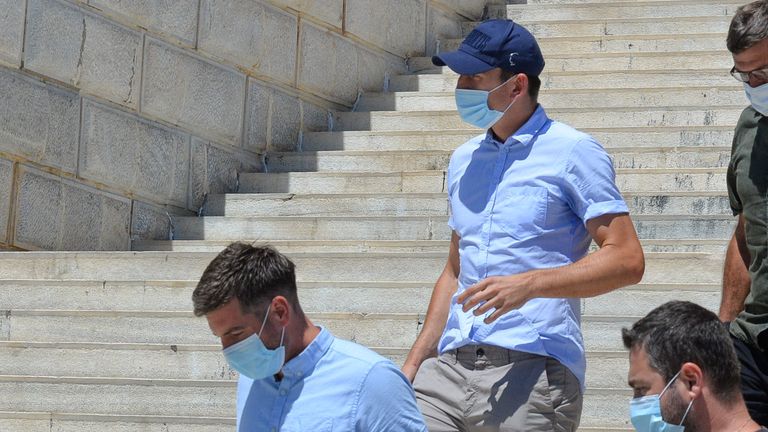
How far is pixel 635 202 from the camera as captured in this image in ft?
27.3

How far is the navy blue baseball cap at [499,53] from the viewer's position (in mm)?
4375

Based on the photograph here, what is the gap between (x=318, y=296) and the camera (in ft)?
23.9

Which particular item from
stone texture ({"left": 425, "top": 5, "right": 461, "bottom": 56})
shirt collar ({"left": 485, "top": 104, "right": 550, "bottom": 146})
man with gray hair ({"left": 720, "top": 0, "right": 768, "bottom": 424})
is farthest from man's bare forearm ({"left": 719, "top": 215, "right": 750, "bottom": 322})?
stone texture ({"left": 425, "top": 5, "right": 461, "bottom": 56})

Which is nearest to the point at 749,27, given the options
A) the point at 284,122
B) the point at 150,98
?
the point at 150,98

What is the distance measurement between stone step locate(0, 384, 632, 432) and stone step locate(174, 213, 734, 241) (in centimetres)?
190

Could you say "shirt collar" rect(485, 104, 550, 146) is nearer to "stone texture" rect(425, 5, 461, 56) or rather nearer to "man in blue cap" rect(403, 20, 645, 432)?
"man in blue cap" rect(403, 20, 645, 432)

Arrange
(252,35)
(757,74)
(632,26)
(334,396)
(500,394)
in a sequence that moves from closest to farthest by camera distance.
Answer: (334,396), (500,394), (757,74), (252,35), (632,26)

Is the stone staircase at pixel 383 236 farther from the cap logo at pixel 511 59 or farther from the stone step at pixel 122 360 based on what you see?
the cap logo at pixel 511 59

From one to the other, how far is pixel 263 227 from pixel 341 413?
18.0 feet

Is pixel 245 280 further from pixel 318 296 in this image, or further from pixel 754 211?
pixel 318 296

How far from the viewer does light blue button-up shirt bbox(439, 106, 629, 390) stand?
4172 mm

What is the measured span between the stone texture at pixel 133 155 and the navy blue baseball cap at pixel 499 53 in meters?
5.30

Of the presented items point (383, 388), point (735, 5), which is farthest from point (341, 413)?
point (735, 5)

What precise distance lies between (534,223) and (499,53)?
483 millimetres
